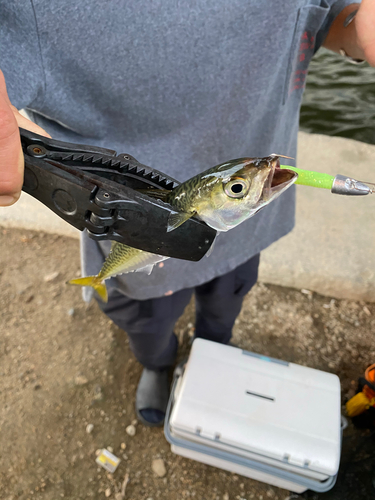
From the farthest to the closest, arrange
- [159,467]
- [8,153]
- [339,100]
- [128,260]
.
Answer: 1. [339,100]
2. [159,467]
3. [128,260]
4. [8,153]

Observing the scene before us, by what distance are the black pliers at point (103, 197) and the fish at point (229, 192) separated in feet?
0.10

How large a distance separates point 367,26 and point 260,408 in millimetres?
1594

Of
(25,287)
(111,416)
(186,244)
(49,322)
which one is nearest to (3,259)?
(25,287)

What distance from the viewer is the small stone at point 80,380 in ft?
7.50

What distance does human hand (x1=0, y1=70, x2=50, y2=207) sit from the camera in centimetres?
67

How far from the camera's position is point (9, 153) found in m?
0.69

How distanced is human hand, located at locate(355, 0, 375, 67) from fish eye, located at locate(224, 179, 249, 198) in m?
0.77

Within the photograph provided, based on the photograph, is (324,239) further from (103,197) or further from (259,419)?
(103,197)

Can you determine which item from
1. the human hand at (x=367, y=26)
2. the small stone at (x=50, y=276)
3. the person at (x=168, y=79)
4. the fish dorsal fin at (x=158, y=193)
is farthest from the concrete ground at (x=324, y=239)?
the fish dorsal fin at (x=158, y=193)

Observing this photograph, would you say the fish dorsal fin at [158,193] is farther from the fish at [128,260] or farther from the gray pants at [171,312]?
the gray pants at [171,312]

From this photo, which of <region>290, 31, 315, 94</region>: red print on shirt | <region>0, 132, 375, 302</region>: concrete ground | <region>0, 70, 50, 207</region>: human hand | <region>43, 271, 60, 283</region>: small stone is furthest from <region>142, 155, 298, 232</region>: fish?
<region>43, 271, 60, 283</region>: small stone

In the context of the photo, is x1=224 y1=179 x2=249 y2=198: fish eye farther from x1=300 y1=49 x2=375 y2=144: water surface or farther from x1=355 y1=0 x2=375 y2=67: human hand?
x1=300 y1=49 x2=375 y2=144: water surface

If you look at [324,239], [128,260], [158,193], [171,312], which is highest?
[158,193]

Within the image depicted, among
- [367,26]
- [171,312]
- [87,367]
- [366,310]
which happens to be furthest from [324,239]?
[87,367]
